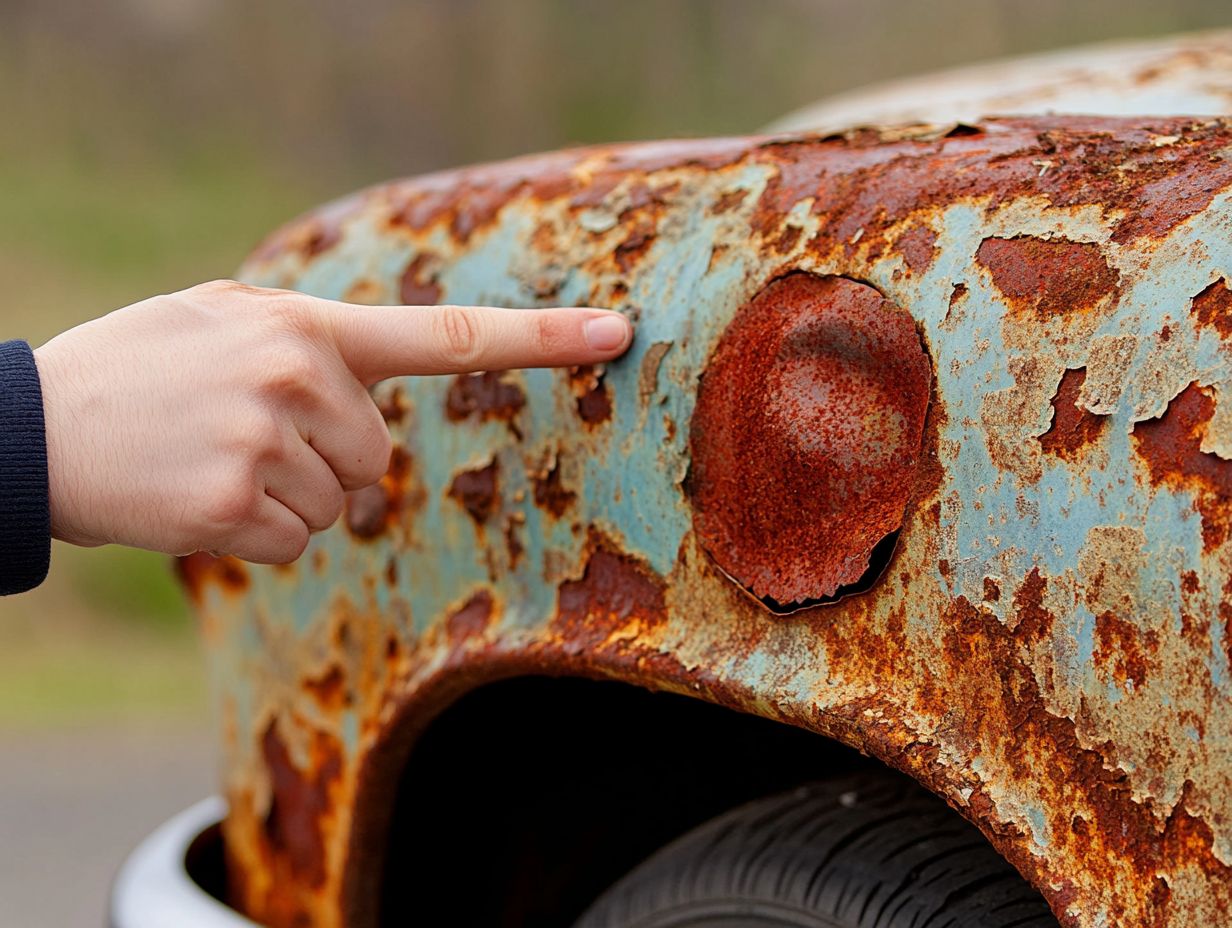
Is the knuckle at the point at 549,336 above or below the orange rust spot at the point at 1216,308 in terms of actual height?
below

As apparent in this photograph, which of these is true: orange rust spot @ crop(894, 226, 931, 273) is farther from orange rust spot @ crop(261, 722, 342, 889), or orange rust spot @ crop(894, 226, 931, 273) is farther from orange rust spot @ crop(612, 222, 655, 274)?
orange rust spot @ crop(261, 722, 342, 889)

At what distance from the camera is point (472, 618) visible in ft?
3.84

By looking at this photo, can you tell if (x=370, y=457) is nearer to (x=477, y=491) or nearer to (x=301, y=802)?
(x=477, y=491)

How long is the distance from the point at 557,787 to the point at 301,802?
0.26m

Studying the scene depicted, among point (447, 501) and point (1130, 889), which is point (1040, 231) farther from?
point (447, 501)

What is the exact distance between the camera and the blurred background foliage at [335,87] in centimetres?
802

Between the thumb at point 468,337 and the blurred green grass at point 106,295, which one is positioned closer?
the thumb at point 468,337

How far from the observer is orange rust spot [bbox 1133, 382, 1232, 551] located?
0.72 meters

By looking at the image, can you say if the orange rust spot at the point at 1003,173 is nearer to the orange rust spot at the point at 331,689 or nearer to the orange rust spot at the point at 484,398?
the orange rust spot at the point at 484,398

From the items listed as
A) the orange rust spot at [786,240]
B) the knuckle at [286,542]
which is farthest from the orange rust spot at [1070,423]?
the knuckle at [286,542]

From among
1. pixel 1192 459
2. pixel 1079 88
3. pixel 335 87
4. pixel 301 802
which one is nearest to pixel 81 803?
pixel 301 802

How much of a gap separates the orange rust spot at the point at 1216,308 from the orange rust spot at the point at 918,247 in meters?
0.18

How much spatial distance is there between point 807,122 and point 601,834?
37.9 inches

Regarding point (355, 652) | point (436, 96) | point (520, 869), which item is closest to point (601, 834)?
point (520, 869)
